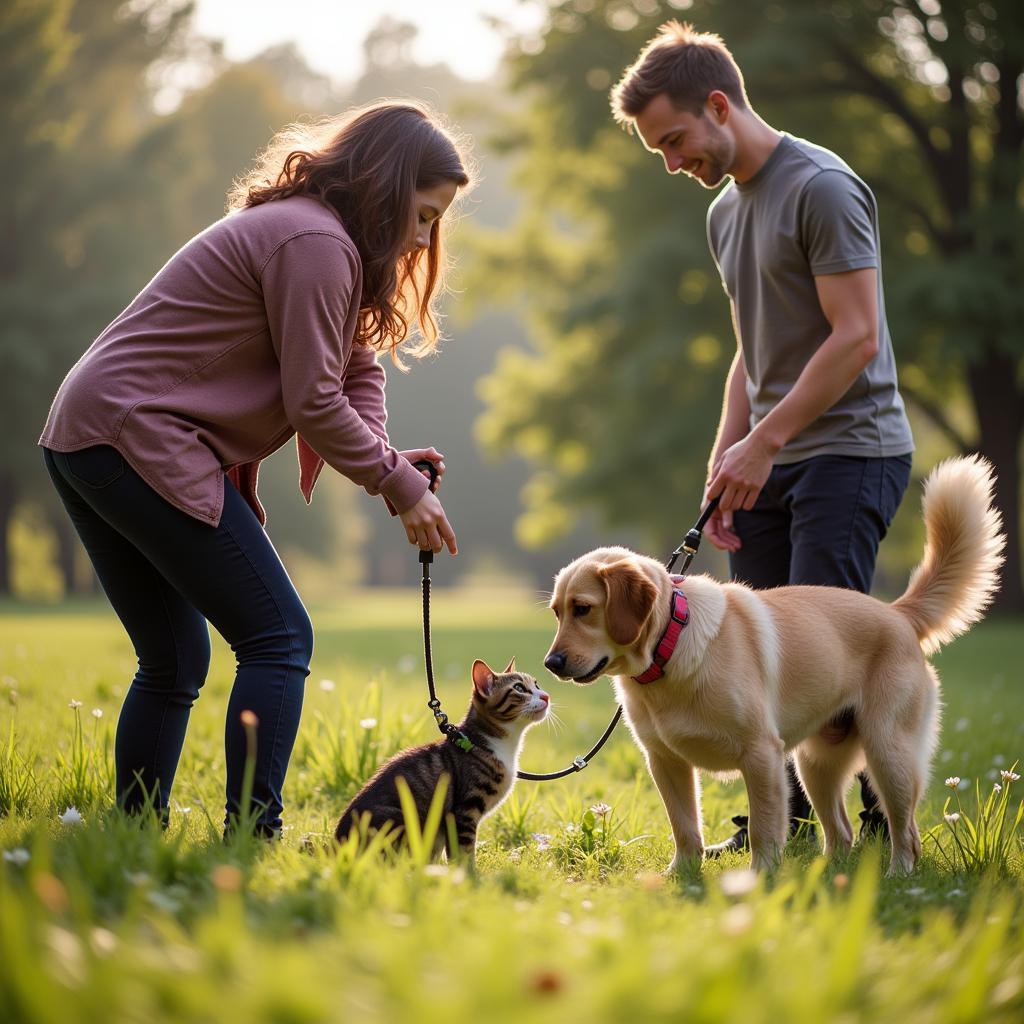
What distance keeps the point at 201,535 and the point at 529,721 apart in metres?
1.97

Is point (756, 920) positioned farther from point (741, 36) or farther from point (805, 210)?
point (741, 36)

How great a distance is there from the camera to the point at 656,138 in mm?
4637

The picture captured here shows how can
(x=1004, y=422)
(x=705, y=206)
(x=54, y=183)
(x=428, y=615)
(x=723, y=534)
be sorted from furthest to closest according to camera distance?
(x=54, y=183)
(x=705, y=206)
(x=1004, y=422)
(x=723, y=534)
(x=428, y=615)

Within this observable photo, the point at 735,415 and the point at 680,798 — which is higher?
the point at 735,415

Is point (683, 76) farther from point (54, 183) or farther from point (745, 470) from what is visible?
point (54, 183)

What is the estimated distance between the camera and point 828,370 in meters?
4.32

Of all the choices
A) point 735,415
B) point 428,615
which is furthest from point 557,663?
point 735,415

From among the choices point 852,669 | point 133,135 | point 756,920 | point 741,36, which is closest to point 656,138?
point 852,669

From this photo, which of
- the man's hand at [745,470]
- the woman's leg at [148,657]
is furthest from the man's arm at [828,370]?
the woman's leg at [148,657]

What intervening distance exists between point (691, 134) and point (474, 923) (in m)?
3.32

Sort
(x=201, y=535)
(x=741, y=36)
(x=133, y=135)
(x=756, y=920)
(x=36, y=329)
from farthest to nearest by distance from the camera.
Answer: (x=133, y=135), (x=36, y=329), (x=741, y=36), (x=201, y=535), (x=756, y=920)

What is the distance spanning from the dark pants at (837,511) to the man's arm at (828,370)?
11.1 inches

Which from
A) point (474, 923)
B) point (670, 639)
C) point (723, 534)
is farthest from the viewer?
point (723, 534)

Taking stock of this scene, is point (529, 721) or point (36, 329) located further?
point (36, 329)
